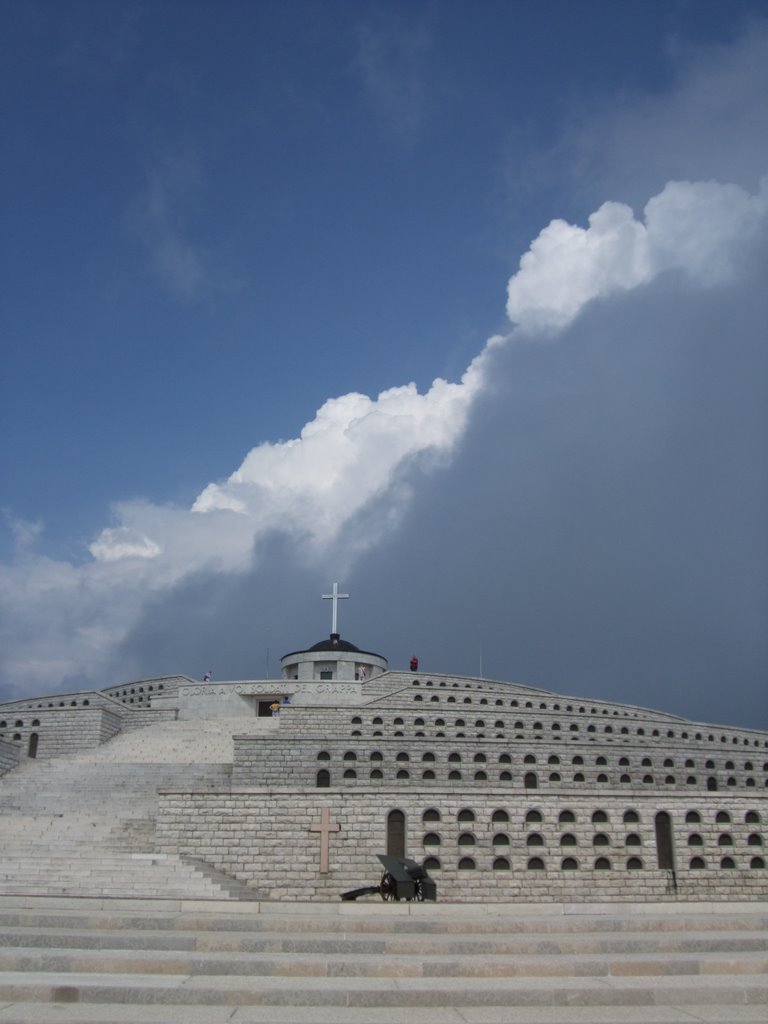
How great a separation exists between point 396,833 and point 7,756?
1155 cm

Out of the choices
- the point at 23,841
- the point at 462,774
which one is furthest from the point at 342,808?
the point at 23,841

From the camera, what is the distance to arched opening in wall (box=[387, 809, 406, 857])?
64.6 feet

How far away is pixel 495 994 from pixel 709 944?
3046mm

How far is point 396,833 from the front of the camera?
65.2 ft

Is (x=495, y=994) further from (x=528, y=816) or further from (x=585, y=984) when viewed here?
(x=528, y=816)

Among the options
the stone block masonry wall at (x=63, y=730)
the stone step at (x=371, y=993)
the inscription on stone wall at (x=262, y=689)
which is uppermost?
the inscription on stone wall at (x=262, y=689)

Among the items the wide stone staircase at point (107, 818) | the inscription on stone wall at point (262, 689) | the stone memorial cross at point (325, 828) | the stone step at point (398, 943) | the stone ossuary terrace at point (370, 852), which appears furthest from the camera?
the inscription on stone wall at point (262, 689)

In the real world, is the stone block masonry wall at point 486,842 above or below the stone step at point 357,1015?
above

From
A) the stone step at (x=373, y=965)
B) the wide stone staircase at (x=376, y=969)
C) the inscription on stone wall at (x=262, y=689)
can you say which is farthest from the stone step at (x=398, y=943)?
the inscription on stone wall at (x=262, y=689)

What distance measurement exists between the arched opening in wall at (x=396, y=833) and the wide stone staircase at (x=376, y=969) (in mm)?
9300

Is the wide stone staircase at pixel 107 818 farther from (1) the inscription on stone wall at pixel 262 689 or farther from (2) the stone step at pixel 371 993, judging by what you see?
(2) the stone step at pixel 371 993

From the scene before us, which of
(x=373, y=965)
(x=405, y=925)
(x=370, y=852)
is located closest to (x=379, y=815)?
(x=370, y=852)

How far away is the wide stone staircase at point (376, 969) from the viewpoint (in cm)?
718

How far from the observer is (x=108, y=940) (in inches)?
360
